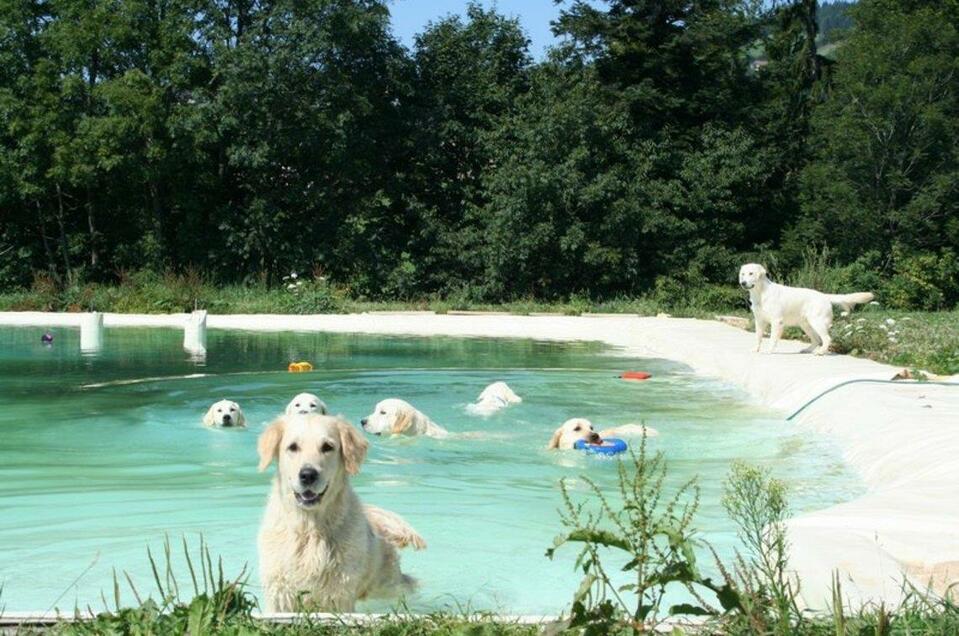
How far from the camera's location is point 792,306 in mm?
14062

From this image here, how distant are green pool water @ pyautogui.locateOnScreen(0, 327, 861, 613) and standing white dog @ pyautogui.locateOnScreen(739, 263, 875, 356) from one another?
→ 1240 millimetres

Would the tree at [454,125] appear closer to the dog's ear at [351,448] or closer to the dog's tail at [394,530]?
the dog's tail at [394,530]

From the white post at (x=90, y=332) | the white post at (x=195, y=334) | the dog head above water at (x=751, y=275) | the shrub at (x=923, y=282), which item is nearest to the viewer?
the dog head above water at (x=751, y=275)

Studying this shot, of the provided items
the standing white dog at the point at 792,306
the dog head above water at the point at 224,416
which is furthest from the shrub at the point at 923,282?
the dog head above water at the point at 224,416

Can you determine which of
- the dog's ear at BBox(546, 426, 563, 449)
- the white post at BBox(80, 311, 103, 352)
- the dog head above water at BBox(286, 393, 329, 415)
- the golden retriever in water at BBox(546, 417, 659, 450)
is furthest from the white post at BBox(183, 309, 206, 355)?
the dog head above water at BBox(286, 393, 329, 415)

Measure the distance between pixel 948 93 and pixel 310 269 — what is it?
1658 cm

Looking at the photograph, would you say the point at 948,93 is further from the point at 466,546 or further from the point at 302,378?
the point at 466,546

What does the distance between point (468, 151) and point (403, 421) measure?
69.9 ft

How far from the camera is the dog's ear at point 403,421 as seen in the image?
374 inches

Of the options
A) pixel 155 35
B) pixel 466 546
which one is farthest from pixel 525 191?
pixel 466 546

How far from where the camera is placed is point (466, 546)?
650 centimetres

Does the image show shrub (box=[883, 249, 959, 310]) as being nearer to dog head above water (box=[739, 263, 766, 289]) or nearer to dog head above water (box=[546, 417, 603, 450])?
dog head above water (box=[739, 263, 766, 289])

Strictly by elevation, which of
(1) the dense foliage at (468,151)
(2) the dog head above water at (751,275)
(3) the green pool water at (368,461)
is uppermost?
(1) the dense foliage at (468,151)

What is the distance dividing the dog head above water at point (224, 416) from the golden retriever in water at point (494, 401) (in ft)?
8.47
